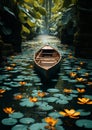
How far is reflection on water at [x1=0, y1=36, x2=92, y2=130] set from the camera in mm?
3281

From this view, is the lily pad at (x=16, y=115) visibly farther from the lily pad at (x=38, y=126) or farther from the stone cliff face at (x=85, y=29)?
the stone cliff face at (x=85, y=29)

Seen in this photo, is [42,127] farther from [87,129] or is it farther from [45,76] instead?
[45,76]

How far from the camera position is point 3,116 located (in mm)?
3529

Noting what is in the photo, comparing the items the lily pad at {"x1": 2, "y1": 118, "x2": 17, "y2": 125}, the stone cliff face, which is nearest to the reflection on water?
the lily pad at {"x1": 2, "y1": 118, "x2": 17, "y2": 125}

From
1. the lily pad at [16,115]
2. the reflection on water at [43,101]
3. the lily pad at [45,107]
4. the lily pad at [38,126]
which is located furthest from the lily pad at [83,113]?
the lily pad at [16,115]

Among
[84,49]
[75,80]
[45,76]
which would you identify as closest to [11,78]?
[45,76]

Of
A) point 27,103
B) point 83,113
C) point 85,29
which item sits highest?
point 85,29

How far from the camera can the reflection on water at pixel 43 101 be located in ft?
10.8

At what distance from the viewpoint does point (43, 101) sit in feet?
13.9

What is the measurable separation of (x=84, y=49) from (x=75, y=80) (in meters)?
3.95

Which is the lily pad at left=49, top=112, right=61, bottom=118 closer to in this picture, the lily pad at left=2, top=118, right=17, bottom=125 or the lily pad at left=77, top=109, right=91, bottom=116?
the lily pad at left=77, top=109, right=91, bottom=116

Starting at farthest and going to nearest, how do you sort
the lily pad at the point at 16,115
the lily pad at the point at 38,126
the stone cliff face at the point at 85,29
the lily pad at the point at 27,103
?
the stone cliff face at the point at 85,29
the lily pad at the point at 27,103
the lily pad at the point at 16,115
the lily pad at the point at 38,126

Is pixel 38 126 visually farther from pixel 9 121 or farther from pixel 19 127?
pixel 9 121

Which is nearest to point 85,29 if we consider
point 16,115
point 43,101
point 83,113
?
point 43,101
